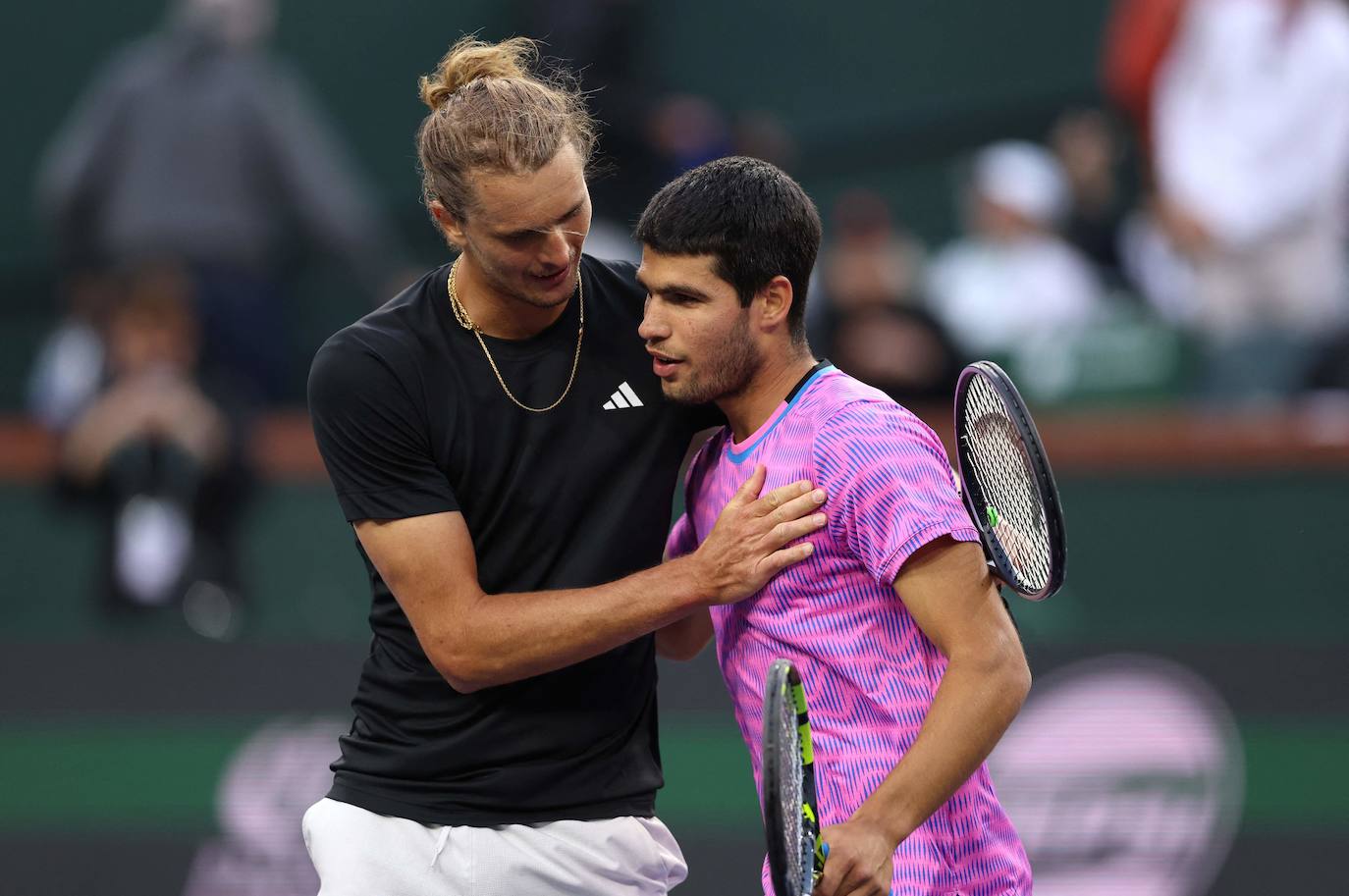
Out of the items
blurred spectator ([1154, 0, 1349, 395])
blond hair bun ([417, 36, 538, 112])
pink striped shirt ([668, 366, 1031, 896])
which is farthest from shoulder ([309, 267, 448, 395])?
blurred spectator ([1154, 0, 1349, 395])

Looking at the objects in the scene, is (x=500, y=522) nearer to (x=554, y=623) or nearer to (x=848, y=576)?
(x=554, y=623)

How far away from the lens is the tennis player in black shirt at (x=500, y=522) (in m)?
3.47

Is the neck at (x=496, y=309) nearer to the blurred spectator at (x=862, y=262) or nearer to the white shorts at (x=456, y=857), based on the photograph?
the white shorts at (x=456, y=857)

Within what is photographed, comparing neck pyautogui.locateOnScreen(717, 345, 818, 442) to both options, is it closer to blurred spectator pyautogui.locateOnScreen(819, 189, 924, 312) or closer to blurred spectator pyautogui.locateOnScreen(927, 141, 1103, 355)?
blurred spectator pyautogui.locateOnScreen(819, 189, 924, 312)

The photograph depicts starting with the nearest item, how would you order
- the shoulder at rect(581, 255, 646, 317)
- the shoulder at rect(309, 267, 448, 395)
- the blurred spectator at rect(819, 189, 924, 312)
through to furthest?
the shoulder at rect(309, 267, 448, 395) < the shoulder at rect(581, 255, 646, 317) < the blurred spectator at rect(819, 189, 924, 312)

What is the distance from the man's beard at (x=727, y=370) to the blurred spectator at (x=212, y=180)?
5.31 m

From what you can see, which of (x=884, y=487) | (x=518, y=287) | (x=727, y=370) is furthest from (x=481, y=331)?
(x=884, y=487)

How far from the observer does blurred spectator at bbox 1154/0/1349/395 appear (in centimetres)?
830

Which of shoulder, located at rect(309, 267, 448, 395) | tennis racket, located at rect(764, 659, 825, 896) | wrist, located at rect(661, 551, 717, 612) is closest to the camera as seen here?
tennis racket, located at rect(764, 659, 825, 896)

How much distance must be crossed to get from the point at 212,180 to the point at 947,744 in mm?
6323

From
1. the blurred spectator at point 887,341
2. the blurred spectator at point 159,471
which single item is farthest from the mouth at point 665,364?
the blurred spectator at point 159,471

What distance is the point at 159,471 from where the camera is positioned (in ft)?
24.6

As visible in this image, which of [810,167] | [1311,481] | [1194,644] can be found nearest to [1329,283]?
[1311,481]

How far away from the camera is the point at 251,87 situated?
8758 millimetres
